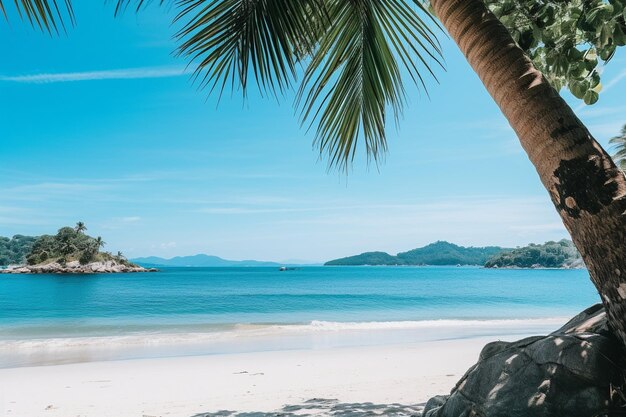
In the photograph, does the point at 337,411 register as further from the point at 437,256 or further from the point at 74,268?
the point at 437,256

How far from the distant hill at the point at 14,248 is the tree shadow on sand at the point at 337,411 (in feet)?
510

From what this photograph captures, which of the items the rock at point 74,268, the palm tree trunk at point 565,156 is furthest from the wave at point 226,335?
the rock at point 74,268

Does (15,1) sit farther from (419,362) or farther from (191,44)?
(419,362)

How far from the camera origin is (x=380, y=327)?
17703mm

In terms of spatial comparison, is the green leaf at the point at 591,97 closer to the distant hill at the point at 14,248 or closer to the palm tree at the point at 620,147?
the palm tree at the point at 620,147

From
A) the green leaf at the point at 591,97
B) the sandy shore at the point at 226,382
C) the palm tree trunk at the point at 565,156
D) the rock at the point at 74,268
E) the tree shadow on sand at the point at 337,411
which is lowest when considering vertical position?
the sandy shore at the point at 226,382

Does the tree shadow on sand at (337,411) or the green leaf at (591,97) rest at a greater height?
the green leaf at (591,97)

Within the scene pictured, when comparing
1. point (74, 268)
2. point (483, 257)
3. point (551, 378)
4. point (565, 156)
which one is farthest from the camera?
point (483, 257)

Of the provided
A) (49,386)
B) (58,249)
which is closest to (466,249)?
(58,249)

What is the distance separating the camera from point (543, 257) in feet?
427

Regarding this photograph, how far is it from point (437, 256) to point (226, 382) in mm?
178487

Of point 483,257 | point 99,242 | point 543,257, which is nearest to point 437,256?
point 483,257

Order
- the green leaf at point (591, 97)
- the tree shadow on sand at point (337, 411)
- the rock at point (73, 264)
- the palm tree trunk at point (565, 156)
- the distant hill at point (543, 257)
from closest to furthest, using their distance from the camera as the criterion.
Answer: the palm tree trunk at point (565, 156)
the green leaf at point (591, 97)
the tree shadow on sand at point (337, 411)
the rock at point (73, 264)
the distant hill at point (543, 257)

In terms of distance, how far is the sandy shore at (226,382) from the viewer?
5828 mm
